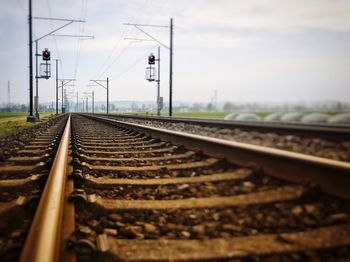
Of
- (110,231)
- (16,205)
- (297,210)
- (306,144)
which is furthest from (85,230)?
(306,144)

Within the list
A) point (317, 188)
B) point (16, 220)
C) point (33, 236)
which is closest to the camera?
point (33, 236)

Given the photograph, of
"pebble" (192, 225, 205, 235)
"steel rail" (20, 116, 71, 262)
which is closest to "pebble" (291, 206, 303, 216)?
"pebble" (192, 225, 205, 235)

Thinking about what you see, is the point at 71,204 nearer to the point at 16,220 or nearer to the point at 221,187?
the point at 16,220

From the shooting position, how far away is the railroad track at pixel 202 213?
1.81m

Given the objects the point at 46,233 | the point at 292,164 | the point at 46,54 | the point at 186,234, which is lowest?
the point at 186,234

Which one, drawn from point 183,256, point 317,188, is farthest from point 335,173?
point 183,256

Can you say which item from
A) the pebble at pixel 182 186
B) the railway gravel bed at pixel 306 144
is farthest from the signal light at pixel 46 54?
the pebble at pixel 182 186

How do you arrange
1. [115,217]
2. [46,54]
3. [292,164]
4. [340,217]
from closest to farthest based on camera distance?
[340,217] < [115,217] < [292,164] < [46,54]

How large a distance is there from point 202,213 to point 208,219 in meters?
0.12

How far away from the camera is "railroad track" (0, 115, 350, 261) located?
5.95 feet

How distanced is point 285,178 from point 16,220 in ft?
7.73

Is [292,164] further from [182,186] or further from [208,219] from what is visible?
[208,219]

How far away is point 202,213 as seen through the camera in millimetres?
2529

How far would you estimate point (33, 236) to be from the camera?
5.64ft
